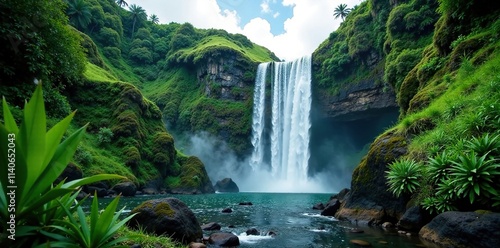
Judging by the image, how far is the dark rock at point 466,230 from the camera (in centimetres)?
639

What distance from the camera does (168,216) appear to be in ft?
26.6

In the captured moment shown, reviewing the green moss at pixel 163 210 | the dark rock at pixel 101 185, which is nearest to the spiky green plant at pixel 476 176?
the green moss at pixel 163 210

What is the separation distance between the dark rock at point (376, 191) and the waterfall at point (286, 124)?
34.3 m

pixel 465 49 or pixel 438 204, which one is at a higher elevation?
pixel 465 49

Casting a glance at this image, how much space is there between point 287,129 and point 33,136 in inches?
1937

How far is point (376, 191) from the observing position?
489 inches

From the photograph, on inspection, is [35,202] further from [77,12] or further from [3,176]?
[77,12]

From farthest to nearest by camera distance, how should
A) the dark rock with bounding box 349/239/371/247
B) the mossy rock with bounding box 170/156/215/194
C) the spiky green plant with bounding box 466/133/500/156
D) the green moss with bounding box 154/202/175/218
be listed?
the mossy rock with bounding box 170/156/215/194, the dark rock with bounding box 349/239/371/247, the green moss with bounding box 154/202/175/218, the spiky green plant with bounding box 466/133/500/156

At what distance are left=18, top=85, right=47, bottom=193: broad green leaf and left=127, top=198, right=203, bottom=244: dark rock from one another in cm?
584

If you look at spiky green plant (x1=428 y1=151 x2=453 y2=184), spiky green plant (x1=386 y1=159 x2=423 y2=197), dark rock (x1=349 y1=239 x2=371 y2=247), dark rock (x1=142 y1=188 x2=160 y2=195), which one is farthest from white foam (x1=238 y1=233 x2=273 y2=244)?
dark rock (x1=142 y1=188 x2=160 y2=195)

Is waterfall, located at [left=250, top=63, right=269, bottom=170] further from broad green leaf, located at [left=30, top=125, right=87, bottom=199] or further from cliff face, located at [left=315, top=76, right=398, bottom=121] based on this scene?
broad green leaf, located at [left=30, top=125, right=87, bottom=199]

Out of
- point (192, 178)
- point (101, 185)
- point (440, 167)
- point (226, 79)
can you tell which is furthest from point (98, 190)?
point (226, 79)

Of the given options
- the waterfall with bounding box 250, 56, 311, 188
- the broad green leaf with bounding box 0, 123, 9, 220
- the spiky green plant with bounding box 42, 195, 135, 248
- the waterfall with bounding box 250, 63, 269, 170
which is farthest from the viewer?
the waterfall with bounding box 250, 63, 269, 170

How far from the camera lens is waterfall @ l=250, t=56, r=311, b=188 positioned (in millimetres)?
48750
